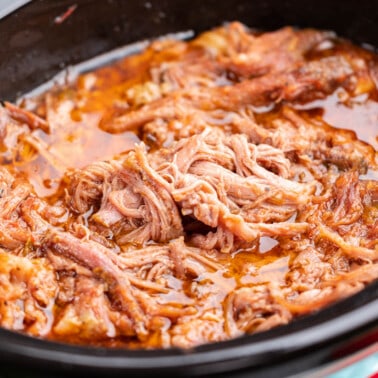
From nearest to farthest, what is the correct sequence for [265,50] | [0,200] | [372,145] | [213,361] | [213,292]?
1. [213,361]
2. [213,292]
3. [0,200]
4. [372,145]
5. [265,50]

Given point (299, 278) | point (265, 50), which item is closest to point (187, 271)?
point (299, 278)

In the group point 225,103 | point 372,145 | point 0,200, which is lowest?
point 372,145

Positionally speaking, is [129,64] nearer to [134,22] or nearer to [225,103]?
[134,22]

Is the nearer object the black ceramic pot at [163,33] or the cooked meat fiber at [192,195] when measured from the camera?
the black ceramic pot at [163,33]

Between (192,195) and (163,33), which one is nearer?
(192,195)

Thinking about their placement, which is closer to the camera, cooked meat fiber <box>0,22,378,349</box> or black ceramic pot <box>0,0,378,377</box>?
black ceramic pot <box>0,0,378,377</box>
